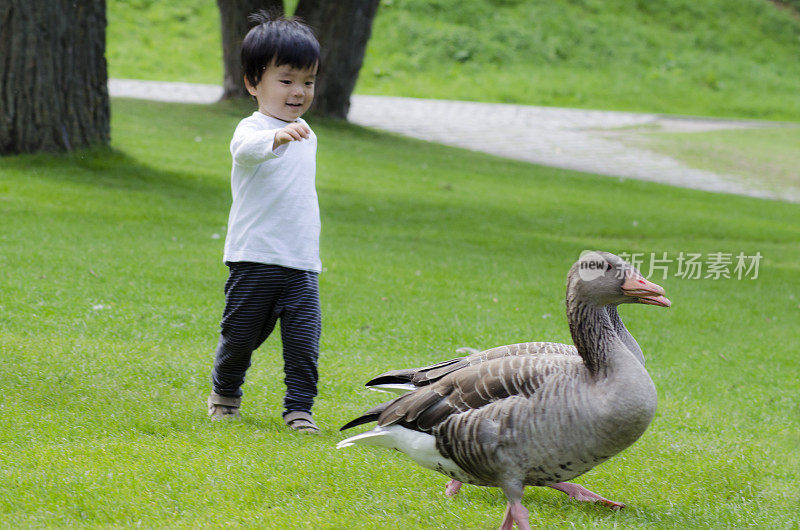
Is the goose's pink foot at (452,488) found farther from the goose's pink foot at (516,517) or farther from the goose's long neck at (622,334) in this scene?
the goose's long neck at (622,334)

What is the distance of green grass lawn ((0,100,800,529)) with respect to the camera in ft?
12.6

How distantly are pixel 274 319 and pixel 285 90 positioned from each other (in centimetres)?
118

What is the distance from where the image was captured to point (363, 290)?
7.90 m

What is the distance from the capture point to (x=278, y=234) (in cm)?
451

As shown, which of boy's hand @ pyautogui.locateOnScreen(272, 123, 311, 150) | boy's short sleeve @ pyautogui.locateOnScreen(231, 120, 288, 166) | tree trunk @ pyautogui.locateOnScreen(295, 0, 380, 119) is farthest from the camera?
tree trunk @ pyautogui.locateOnScreen(295, 0, 380, 119)

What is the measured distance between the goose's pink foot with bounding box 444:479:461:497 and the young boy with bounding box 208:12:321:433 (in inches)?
34.8

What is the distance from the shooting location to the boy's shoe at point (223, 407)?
472 centimetres

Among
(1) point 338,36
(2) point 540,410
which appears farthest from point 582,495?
(1) point 338,36

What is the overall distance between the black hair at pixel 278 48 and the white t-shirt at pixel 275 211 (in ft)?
0.87

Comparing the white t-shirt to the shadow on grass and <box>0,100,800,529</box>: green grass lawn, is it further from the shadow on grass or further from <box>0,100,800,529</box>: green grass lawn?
the shadow on grass

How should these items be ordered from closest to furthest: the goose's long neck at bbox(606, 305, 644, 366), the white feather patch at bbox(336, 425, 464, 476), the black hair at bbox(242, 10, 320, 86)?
the white feather patch at bbox(336, 425, 464, 476)
the goose's long neck at bbox(606, 305, 644, 366)
the black hair at bbox(242, 10, 320, 86)

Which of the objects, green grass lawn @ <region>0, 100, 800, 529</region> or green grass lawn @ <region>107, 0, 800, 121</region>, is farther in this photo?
green grass lawn @ <region>107, 0, 800, 121</region>

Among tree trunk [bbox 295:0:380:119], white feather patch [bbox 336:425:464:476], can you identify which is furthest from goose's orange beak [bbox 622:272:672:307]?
tree trunk [bbox 295:0:380:119]

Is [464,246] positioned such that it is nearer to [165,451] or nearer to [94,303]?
[94,303]
